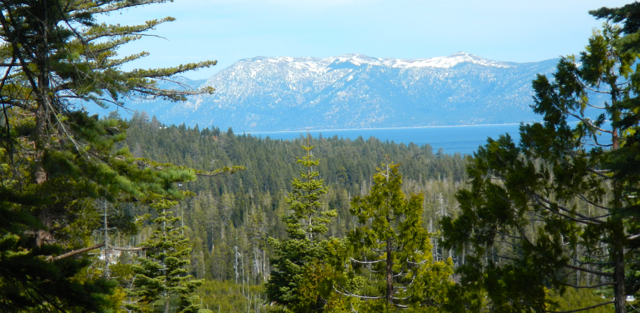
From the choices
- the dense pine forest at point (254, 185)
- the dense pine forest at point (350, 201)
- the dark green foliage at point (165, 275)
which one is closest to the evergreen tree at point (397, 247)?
the dense pine forest at point (350, 201)

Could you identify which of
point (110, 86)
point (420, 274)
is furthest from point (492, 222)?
point (110, 86)

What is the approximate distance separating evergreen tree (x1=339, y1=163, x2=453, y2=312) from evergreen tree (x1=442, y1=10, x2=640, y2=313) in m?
2.77

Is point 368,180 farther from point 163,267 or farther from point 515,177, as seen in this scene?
point 515,177

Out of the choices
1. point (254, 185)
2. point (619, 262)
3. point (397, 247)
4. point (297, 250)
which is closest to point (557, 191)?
point (619, 262)

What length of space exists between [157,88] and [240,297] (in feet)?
150

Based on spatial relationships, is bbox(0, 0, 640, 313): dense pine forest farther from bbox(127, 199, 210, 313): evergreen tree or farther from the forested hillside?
the forested hillside

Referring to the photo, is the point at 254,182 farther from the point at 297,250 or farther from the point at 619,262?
the point at 619,262

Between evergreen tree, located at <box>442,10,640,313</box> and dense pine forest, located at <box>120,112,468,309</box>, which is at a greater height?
evergreen tree, located at <box>442,10,640,313</box>

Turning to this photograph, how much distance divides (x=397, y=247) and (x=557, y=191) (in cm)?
484

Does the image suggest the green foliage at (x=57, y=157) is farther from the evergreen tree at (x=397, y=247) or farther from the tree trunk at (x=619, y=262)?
the evergreen tree at (x=397, y=247)

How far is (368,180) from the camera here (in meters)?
124

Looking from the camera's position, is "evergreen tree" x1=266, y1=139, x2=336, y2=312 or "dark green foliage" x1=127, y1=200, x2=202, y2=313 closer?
"dark green foliage" x1=127, y1=200, x2=202, y2=313

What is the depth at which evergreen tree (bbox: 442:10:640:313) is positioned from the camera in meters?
6.88

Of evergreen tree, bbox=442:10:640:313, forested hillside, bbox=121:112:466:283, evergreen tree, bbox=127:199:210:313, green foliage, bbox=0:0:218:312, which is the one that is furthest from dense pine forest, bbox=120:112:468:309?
green foliage, bbox=0:0:218:312
